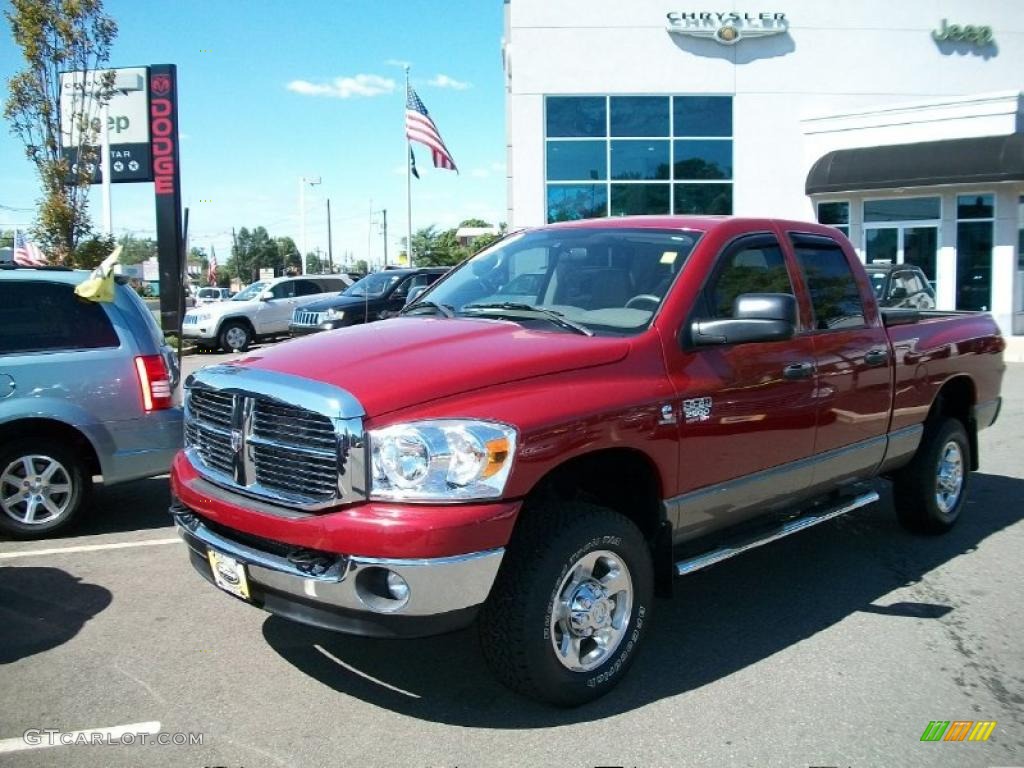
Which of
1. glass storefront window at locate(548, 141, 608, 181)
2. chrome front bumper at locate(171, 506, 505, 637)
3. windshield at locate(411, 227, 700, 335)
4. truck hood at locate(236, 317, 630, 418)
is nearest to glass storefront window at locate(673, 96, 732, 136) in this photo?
glass storefront window at locate(548, 141, 608, 181)

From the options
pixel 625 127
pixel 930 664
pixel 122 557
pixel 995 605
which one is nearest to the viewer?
pixel 930 664

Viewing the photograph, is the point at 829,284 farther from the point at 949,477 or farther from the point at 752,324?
the point at 949,477

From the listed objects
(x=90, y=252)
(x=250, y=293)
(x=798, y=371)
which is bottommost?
(x=798, y=371)

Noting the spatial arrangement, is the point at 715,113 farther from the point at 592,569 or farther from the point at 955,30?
the point at 592,569

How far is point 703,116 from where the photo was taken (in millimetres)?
23734

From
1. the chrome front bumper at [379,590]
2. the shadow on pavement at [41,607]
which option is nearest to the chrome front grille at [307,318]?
the shadow on pavement at [41,607]

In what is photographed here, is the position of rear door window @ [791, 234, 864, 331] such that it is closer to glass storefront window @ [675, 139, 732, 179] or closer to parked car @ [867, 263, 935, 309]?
parked car @ [867, 263, 935, 309]

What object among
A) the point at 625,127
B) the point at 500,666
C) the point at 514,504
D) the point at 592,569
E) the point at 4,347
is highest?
the point at 625,127

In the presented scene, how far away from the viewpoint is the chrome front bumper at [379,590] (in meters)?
3.08

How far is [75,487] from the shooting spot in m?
6.00

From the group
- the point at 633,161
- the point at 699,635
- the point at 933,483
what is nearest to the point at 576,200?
the point at 633,161

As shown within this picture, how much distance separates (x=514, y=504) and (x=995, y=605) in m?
3.09

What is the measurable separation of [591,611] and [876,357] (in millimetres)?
2519

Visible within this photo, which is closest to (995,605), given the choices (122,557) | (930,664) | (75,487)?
(930,664)
